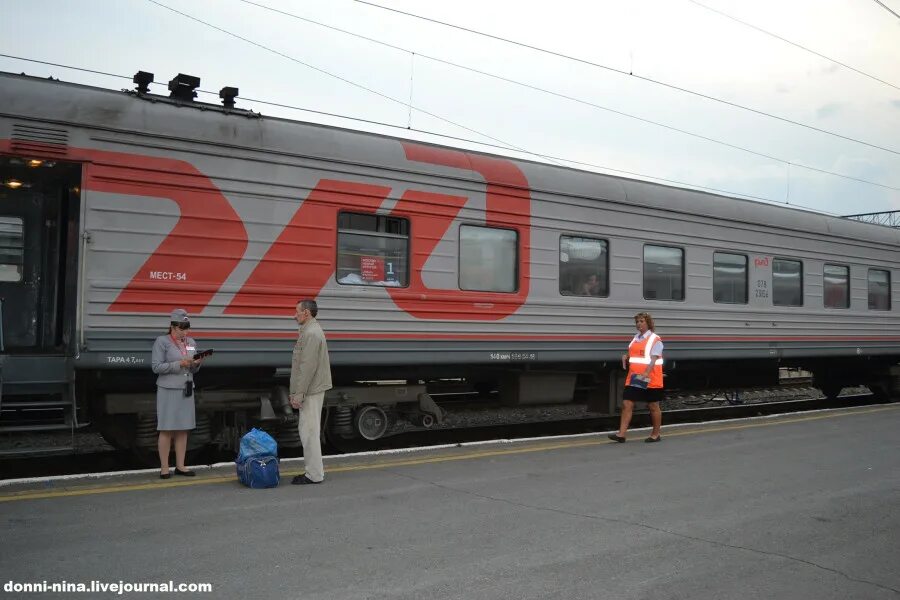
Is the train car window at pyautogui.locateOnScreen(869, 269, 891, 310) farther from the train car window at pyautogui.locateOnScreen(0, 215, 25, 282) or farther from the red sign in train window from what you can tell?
the train car window at pyautogui.locateOnScreen(0, 215, 25, 282)

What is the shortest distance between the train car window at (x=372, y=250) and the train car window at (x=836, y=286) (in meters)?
8.48

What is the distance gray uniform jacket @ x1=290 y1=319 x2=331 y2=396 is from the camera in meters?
7.34

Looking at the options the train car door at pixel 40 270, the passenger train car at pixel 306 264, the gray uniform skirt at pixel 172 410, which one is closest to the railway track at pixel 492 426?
the passenger train car at pixel 306 264

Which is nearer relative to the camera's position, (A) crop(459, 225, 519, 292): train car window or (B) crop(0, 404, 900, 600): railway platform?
(B) crop(0, 404, 900, 600): railway platform

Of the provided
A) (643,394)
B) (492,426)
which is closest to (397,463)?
(643,394)

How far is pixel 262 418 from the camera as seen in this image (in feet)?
28.1

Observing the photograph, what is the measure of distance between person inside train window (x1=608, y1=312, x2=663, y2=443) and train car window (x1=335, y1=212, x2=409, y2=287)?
2974mm

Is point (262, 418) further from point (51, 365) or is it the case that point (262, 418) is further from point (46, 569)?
point (46, 569)

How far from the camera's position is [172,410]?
741 cm

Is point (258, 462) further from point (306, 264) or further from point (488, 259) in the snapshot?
point (488, 259)

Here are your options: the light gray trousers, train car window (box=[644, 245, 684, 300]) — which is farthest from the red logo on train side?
train car window (box=[644, 245, 684, 300])

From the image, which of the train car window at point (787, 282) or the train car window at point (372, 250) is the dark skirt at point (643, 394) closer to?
the train car window at point (372, 250)

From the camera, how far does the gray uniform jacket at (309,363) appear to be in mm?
7340

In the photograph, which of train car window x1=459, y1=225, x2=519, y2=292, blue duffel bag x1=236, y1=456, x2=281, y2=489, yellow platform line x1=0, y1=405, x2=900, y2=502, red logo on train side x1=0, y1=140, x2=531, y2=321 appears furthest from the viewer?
train car window x1=459, y1=225, x2=519, y2=292
